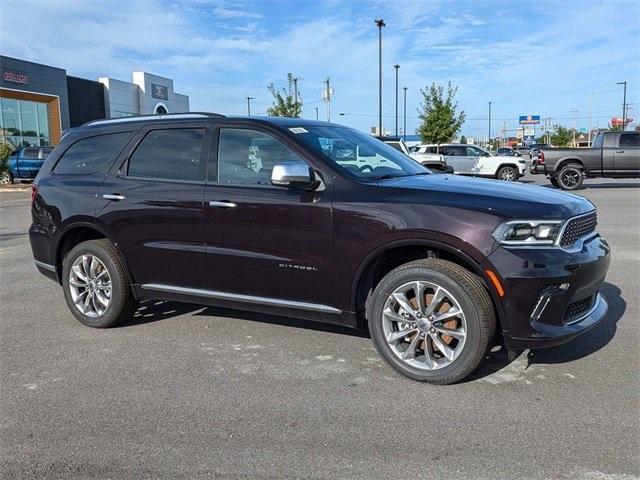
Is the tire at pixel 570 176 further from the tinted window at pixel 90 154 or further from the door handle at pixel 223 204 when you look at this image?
the door handle at pixel 223 204

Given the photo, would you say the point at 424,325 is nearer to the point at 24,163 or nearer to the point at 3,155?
the point at 24,163

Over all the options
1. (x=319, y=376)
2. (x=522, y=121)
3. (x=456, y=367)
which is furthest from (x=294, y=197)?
(x=522, y=121)

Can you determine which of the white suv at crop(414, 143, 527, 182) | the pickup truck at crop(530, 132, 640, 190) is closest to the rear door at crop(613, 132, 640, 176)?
the pickup truck at crop(530, 132, 640, 190)

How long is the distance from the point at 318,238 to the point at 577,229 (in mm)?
1731

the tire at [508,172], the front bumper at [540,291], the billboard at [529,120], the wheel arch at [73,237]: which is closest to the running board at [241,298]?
the wheel arch at [73,237]

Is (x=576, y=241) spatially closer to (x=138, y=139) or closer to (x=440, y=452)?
(x=440, y=452)

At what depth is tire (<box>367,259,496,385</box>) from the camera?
3693mm

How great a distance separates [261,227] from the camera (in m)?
4.33

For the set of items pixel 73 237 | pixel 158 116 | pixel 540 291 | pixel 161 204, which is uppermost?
pixel 158 116

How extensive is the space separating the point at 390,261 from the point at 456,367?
2.88ft

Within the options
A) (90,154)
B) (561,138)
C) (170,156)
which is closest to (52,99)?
(90,154)

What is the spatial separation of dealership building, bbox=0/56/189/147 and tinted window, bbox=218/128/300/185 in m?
31.0

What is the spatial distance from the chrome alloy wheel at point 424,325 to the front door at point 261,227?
52 cm

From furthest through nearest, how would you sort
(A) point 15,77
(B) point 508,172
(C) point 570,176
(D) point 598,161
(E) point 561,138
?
(E) point 561,138, (A) point 15,77, (B) point 508,172, (C) point 570,176, (D) point 598,161
